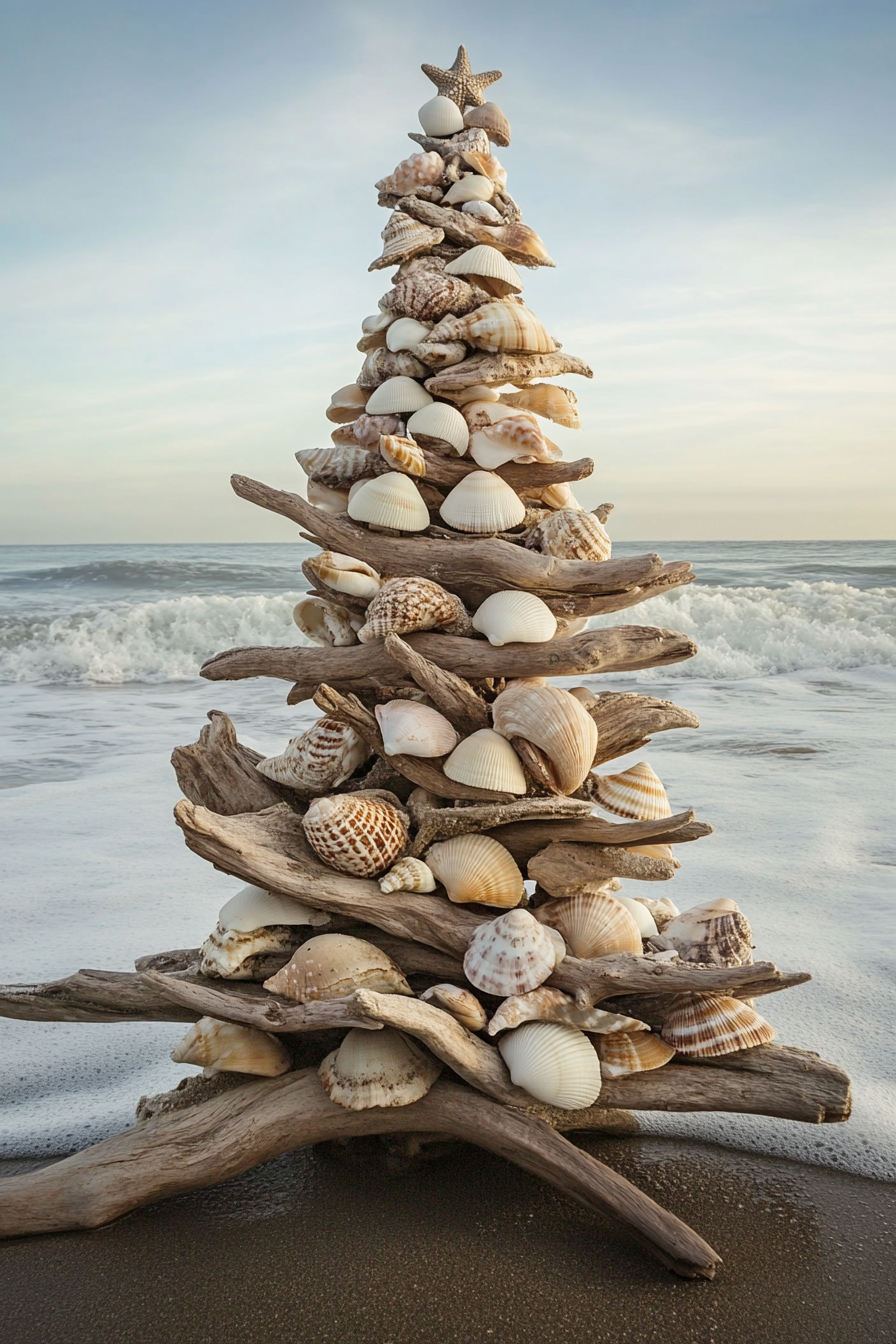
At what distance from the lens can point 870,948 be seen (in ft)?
14.1

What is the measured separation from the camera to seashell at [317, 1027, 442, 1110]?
2232 millimetres

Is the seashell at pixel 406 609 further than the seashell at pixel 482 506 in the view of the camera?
No

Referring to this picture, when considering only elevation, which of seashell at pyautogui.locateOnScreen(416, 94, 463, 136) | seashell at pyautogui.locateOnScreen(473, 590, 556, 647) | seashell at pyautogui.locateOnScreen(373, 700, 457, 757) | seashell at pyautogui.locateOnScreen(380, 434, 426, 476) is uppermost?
seashell at pyautogui.locateOnScreen(416, 94, 463, 136)

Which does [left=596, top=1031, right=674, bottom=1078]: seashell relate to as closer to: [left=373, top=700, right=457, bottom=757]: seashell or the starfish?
[left=373, top=700, right=457, bottom=757]: seashell

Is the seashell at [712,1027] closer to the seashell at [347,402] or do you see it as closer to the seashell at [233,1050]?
the seashell at [233,1050]

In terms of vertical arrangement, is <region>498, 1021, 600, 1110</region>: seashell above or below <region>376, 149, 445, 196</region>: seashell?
below

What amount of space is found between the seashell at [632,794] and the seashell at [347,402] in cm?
135

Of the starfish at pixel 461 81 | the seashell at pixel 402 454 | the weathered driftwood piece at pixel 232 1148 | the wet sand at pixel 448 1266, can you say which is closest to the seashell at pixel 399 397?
the seashell at pixel 402 454

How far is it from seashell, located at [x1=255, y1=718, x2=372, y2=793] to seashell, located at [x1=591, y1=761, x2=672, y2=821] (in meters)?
0.69

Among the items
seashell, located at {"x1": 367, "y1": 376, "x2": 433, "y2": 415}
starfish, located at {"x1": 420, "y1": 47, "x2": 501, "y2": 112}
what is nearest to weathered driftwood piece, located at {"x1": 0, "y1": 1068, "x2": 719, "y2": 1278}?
seashell, located at {"x1": 367, "y1": 376, "x2": 433, "y2": 415}

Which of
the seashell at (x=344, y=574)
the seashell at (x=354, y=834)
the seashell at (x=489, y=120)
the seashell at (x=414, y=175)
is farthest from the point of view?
the seashell at (x=489, y=120)

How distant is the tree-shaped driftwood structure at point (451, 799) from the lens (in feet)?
7.39

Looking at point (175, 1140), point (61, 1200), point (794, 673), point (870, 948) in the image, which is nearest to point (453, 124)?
point (175, 1140)

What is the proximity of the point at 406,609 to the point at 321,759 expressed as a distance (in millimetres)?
506
